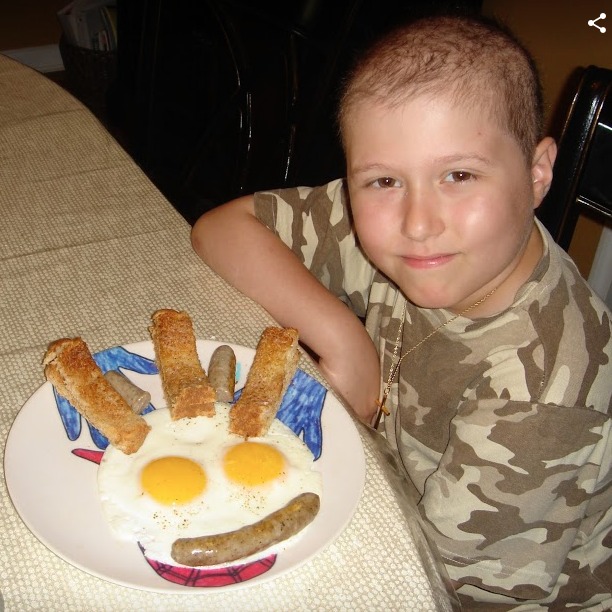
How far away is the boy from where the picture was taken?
3.01ft

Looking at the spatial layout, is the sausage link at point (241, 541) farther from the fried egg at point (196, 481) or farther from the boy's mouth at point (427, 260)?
the boy's mouth at point (427, 260)

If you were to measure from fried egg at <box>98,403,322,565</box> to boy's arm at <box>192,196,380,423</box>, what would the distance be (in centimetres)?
29

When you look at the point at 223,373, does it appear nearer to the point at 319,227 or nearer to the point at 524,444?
the point at 524,444

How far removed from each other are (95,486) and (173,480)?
0.08 meters

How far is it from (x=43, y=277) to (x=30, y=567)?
0.50 metres

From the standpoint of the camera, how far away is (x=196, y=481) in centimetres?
73

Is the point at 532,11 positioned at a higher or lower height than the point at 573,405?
higher

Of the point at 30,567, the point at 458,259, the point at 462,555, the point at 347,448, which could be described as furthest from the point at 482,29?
the point at 30,567

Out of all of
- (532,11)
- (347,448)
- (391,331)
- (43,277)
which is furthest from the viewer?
(532,11)

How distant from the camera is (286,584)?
0.68m

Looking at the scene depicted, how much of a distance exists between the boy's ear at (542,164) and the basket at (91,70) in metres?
2.84

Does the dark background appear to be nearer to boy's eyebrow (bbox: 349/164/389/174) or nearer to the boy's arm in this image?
the boy's arm

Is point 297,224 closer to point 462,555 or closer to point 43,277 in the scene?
point 43,277

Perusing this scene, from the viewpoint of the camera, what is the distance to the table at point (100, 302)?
67cm
